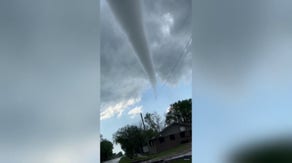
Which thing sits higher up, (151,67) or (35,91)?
(151,67)

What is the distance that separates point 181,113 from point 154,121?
17 centimetres

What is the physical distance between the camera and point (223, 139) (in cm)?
143

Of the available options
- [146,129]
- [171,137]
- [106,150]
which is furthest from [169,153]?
[106,150]

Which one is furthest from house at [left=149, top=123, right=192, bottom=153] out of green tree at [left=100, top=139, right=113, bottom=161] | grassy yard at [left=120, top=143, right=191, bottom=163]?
green tree at [left=100, top=139, right=113, bottom=161]

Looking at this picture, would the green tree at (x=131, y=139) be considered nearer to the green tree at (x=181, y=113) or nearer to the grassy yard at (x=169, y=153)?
the grassy yard at (x=169, y=153)

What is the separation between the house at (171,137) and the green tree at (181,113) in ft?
0.09

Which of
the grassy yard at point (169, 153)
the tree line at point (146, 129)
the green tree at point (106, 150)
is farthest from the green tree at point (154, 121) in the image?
the green tree at point (106, 150)

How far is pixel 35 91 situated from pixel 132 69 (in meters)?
0.53


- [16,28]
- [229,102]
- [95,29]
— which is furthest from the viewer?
[229,102]

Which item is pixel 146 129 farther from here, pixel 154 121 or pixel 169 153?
pixel 169 153

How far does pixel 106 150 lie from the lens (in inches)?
54.6

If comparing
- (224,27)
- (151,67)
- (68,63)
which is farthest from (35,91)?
(224,27)

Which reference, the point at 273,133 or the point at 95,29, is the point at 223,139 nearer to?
the point at 273,133

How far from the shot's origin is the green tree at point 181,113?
5.06 ft
